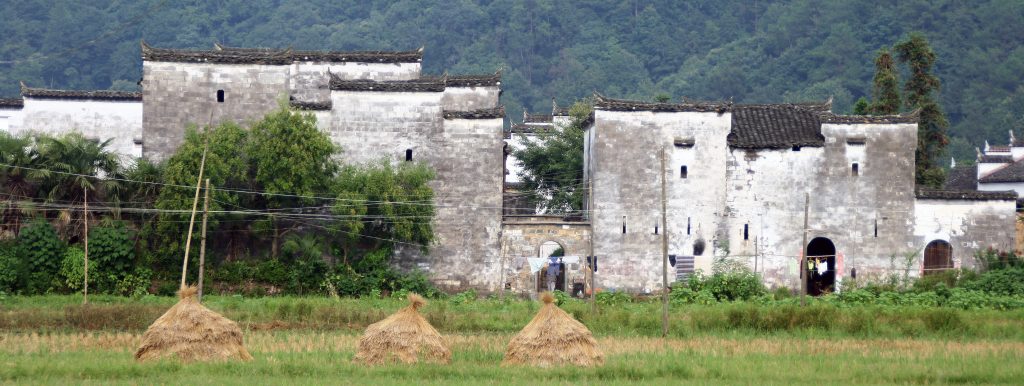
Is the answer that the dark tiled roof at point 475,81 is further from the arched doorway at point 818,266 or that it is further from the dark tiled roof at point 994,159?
the dark tiled roof at point 994,159

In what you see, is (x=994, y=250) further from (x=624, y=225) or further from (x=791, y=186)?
(x=624, y=225)

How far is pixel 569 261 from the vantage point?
132ft

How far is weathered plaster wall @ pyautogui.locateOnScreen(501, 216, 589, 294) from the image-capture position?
40.5 m

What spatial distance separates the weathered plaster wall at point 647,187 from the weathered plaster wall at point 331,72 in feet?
20.0

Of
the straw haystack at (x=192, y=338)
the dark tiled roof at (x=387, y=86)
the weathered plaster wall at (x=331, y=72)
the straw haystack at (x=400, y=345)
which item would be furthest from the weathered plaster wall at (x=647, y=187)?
the straw haystack at (x=192, y=338)

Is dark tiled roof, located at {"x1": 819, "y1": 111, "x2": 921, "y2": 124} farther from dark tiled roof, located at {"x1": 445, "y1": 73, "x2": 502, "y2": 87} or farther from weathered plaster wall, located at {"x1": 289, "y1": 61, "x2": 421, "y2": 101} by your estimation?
weathered plaster wall, located at {"x1": 289, "y1": 61, "x2": 421, "y2": 101}

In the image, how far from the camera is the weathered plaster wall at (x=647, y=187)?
41031 mm

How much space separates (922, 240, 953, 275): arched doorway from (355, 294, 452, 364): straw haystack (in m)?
21.8

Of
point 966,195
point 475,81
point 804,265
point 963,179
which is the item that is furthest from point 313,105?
point 963,179

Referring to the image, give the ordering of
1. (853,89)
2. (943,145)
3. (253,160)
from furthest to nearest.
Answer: (853,89) → (943,145) → (253,160)

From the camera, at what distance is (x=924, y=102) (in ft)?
158

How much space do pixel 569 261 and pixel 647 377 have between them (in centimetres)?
1769

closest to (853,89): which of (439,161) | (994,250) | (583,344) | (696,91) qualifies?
(696,91)

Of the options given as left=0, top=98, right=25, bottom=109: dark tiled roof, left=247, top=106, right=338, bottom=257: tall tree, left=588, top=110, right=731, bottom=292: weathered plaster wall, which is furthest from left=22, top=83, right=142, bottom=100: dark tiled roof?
left=588, top=110, right=731, bottom=292: weathered plaster wall
